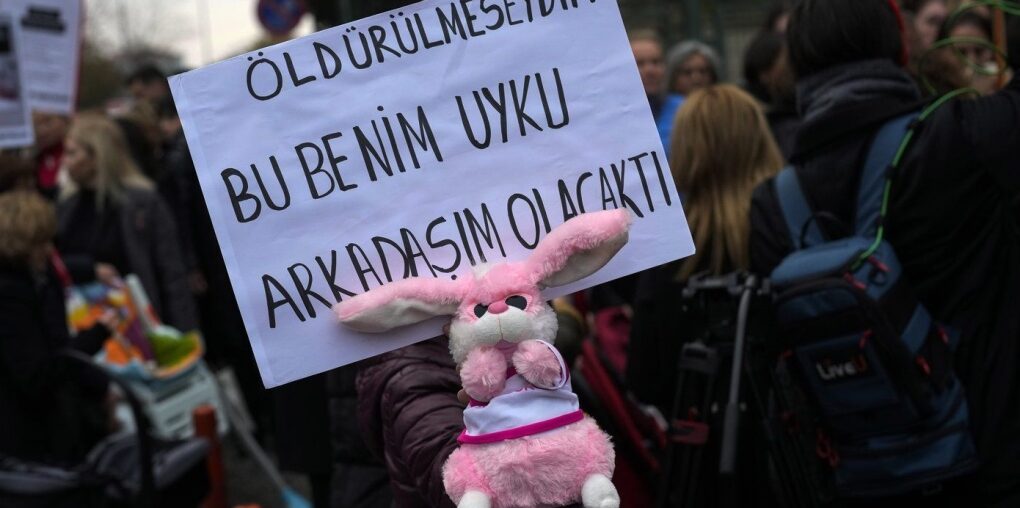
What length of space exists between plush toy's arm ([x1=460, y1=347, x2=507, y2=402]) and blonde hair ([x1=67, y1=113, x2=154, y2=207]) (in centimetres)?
546

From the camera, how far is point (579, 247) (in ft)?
7.46

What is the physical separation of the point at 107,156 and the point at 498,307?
18.3 ft

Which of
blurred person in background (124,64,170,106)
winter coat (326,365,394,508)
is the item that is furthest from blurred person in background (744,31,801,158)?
blurred person in background (124,64,170,106)

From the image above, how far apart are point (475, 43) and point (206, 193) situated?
562 mm

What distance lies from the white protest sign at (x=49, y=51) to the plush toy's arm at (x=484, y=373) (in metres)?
4.79

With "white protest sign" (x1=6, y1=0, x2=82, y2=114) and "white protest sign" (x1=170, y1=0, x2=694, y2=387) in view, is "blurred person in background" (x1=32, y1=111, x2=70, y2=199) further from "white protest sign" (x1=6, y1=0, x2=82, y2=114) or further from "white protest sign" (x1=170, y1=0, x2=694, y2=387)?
"white protest sign" (x1=170, y1=0, x2=694, y2=387)

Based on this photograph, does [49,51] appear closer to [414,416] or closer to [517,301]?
[414,416]

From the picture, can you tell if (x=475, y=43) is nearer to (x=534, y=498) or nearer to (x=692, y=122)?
(x=534, y=498)

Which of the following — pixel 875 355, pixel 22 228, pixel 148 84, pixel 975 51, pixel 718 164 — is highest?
pixel 148 84

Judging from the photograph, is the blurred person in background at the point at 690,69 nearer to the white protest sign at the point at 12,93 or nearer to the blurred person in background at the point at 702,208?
the blurred person in background at the point at 702,208

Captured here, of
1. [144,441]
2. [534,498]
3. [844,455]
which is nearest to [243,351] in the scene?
[144,441]

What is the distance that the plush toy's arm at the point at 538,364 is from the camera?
215 cm

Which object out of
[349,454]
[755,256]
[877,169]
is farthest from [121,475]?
[877,169]

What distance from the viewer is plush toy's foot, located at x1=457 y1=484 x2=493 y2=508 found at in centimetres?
209
